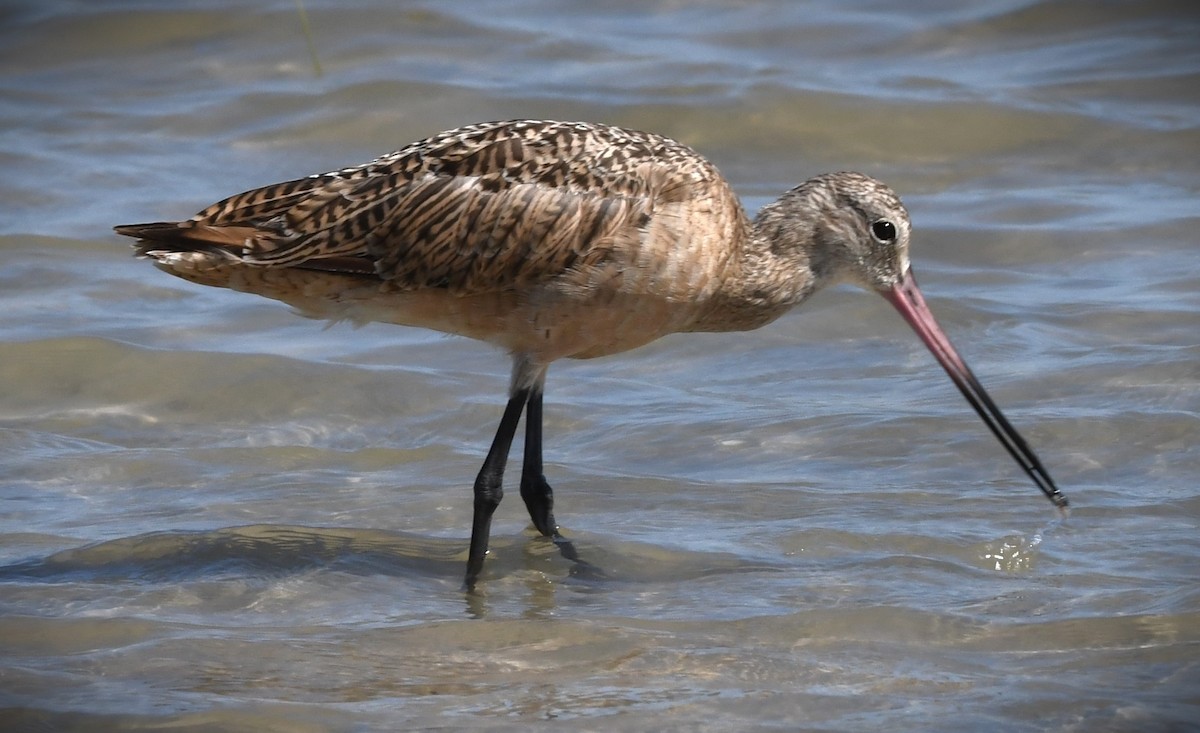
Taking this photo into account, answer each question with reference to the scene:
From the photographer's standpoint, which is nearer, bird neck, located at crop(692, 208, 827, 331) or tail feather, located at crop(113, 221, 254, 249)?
tail feather, located at crop(113, 221, 254, 249)

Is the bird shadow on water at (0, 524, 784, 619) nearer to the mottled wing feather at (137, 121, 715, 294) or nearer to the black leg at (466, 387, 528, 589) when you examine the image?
the black leg at (466, 387, 528, 589)

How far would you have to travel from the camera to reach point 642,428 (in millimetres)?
7211

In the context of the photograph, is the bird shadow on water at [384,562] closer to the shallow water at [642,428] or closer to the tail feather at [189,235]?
the shallow water at [642,428]

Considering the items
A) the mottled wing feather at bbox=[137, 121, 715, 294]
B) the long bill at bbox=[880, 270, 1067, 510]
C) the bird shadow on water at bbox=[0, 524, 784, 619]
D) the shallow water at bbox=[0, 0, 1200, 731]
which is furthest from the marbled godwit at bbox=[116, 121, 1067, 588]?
the shallow water at bbox=[0, 0, 1200, 731]

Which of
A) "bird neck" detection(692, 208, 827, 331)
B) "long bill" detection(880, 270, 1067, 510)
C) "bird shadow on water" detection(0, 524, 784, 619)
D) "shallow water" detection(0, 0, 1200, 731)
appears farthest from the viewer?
"long bill" detection(880, 270, 1067, 510)

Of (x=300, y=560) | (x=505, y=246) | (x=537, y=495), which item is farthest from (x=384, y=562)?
(x=505, y=246)

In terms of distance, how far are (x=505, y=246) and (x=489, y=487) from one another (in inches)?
33.2

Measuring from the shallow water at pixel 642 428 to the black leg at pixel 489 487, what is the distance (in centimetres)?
12

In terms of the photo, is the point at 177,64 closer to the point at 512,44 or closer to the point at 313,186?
the point at 512,44

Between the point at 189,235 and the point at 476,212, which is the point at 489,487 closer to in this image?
the point at 476,212

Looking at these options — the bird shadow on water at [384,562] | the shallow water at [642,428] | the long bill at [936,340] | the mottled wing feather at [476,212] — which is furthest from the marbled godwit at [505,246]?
the shallow water at [642,428]

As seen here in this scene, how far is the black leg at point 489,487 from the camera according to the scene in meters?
5.86

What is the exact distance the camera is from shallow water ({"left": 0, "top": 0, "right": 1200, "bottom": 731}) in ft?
16.2

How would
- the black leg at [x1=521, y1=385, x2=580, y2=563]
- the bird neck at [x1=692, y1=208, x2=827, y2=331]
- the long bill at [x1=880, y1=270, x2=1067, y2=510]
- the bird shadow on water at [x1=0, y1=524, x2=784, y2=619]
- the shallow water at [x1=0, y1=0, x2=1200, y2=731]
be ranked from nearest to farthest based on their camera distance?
1. the shallow water at [x1=0, y1=0, x2=1200, y2=731]
2. the bird shadow on water at [x1=0, y1=524, x2=784, y2=619]
3. the bird neck at [x1=692, y1=208, x2=827, y2=331]
4. the black leg at [x1=521, y1=385, x2=580, y2=563]
5. the long bill at [x1=880, y1=270, x2=1067, y2=510]
